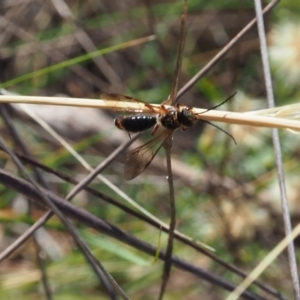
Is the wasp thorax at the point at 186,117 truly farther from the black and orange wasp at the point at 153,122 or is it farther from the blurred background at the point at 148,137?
the blurred background at the point at 148,137

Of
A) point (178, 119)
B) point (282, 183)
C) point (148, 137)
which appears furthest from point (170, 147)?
point (148, 137)

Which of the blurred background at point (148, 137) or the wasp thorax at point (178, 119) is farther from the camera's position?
the blurred background at point (148, 137)

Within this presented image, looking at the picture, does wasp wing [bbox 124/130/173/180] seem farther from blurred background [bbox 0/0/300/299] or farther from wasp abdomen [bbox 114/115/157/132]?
blurred background [bbox 0/0/300/299]

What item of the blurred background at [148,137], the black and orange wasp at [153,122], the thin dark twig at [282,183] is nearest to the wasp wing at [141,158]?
the black and orange wasp at [153,122]

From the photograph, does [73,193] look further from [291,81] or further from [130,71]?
[130,71]

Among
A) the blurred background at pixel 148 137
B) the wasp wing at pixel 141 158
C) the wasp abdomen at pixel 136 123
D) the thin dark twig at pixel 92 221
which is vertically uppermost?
the blurred background at pixel 148 137

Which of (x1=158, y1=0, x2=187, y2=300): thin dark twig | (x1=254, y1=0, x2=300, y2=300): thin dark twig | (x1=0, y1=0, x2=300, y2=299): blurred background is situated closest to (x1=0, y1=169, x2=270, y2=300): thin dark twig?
(x1=158, y1=0, x2=187, y2=300): thin dark twig

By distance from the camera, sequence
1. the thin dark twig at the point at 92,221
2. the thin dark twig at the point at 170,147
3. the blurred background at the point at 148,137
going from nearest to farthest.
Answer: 1. the thin dark twig at the point at 170,147
2. the thin dark twig at the point at 92,221
3. the blurred background at the point at 148,137
